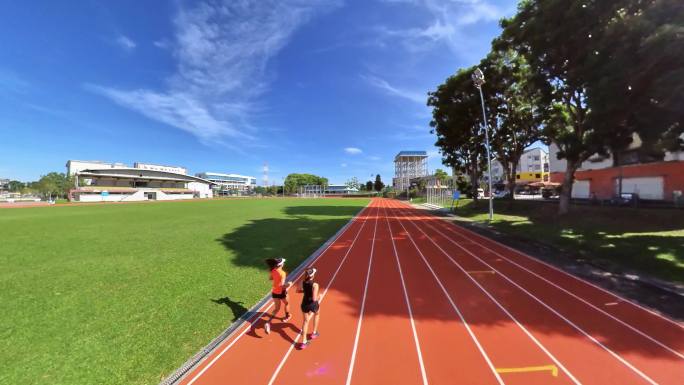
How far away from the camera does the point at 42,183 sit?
84.7 m

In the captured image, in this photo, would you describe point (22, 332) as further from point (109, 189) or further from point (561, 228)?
point (109, 189)

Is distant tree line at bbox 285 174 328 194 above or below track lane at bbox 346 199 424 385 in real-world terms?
above

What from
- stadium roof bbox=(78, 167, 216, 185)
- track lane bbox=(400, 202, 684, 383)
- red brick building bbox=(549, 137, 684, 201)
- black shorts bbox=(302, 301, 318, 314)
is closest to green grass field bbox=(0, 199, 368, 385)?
black shorts bbox=(302, 301, 318, 314)

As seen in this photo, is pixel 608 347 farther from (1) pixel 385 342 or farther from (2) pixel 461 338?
(1) pixel 385 342

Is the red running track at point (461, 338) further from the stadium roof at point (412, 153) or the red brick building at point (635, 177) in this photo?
the stadium roof at point (412, 153)

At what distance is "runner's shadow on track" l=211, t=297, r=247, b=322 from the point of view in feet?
19.8

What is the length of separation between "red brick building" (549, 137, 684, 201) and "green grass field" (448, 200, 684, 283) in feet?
14.8

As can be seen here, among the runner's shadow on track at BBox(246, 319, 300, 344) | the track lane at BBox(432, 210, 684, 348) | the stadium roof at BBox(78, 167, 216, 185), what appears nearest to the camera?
the track lane at BBox(432, 210, 684, 348)

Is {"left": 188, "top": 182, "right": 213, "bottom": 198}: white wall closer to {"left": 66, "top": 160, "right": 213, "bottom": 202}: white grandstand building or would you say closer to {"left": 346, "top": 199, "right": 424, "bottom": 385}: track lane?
{"left": 66, "top": 160, "right": 213, "bottom": 202}: white grandstand building

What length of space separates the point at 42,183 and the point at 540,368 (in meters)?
117

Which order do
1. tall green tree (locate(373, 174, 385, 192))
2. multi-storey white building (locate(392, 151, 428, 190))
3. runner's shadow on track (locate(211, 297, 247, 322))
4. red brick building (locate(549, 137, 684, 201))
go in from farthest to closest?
tall green tree (locate(373, 174, 385, 192))
multi-storey white building (locate(392, 151, 428, 190))
red brick building (locate(549, 137, 684, 201))
runner's shadow on track (locate(211, 297, 247, 322))

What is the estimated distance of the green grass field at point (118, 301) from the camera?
14.1 ft

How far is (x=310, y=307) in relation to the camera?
4930mm

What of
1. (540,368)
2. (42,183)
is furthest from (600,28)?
(42,183)
